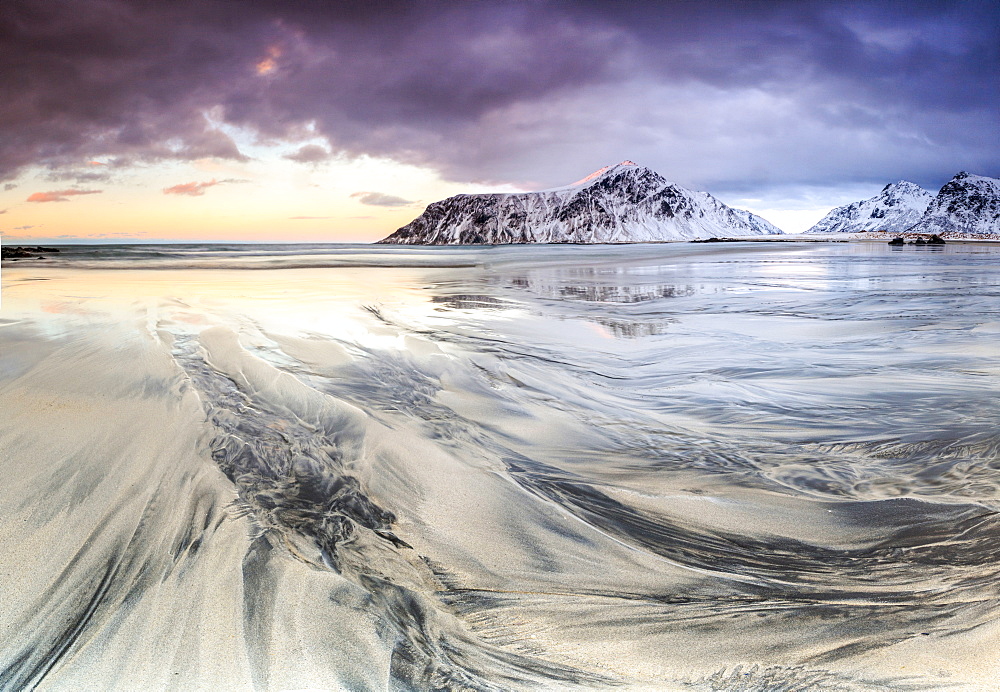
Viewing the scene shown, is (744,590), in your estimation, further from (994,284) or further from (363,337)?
(994,284)

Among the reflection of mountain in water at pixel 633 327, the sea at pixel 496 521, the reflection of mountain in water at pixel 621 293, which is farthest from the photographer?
the reflection of mountain in water at pixel 621 293

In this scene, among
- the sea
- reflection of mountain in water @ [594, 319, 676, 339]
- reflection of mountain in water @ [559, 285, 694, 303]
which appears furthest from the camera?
reflection of mountain in water @ [559, 285, 694, 303]

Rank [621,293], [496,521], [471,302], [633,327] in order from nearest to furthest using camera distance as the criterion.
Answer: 1. [496,521]
2. [633,327]
3. [471,302]
4. [621,293]

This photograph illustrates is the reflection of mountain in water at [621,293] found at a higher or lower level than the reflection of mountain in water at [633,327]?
higher

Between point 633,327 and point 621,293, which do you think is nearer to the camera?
point 633,327

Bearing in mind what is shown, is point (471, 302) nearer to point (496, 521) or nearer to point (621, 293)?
point (621, 293)

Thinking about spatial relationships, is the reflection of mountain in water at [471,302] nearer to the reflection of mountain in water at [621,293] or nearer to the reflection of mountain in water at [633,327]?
the reflection of mountain in water at [621,293]

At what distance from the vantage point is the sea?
1596mm

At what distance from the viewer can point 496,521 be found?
2422 mm

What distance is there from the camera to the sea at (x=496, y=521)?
5.24 ft

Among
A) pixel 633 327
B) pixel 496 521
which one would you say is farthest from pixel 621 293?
pixel 496 521

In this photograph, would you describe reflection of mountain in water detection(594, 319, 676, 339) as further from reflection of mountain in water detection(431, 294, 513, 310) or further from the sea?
reflection of mountain in water detection(431, 294, 513, 310)

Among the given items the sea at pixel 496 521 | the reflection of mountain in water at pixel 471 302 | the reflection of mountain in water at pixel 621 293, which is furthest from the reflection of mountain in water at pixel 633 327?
the reflection of mountain in water at pixel 621 293

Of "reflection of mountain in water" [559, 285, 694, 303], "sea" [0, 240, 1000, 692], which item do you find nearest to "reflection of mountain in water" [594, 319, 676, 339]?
"sea" [0, 240, 1000, 692]
